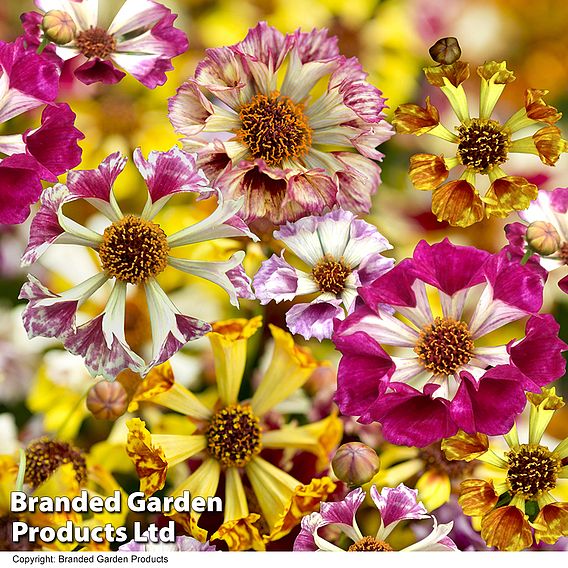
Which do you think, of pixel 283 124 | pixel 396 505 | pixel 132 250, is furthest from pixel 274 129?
pixel 396 505

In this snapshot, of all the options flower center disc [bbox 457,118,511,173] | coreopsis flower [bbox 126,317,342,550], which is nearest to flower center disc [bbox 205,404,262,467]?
coreopsis flower [bbox 126,317,342,550]

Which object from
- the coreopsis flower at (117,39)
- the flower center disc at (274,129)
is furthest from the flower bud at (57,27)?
the flower center disc at (274,129)

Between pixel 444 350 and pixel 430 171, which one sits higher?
pixel 430 171

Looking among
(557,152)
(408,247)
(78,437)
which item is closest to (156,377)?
(78,437)

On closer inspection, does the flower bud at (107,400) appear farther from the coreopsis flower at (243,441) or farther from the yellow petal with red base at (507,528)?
the yellow petal with red base at (507,528)

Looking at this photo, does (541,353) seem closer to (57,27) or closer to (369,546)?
(369,546)

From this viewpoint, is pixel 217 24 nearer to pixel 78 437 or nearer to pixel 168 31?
pixel 168 31
